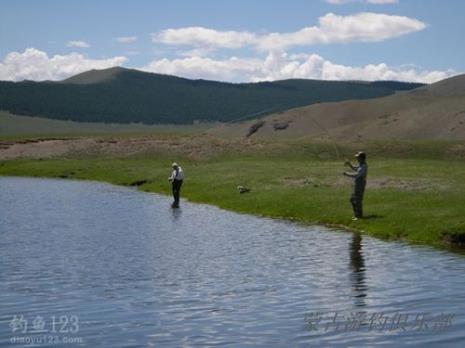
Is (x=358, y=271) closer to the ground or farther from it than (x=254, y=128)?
closer to the ground

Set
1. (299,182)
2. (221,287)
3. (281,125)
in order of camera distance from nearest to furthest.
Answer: (221,287), (299,182), (281,125)

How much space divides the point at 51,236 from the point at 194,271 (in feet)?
35.1

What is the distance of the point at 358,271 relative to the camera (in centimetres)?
2448

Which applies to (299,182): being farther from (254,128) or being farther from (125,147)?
(254,128)

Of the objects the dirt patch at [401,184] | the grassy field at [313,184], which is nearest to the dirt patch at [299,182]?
the grassy field at [313,184]

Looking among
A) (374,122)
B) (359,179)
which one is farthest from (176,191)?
(374,122)

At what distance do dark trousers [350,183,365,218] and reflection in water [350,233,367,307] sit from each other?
129 inches

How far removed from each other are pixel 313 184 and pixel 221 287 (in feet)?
98.7

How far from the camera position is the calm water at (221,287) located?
1695 cm

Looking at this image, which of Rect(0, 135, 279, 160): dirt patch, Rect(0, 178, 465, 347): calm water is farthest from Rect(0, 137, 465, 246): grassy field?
Rect(0, 178, 465, 347): calm water

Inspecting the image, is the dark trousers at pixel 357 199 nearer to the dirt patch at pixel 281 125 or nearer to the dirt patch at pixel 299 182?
the dirt patch at pixel 299 182

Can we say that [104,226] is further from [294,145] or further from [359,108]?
[359,108]

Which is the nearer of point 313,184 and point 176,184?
point 176,184

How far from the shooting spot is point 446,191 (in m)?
42.0
